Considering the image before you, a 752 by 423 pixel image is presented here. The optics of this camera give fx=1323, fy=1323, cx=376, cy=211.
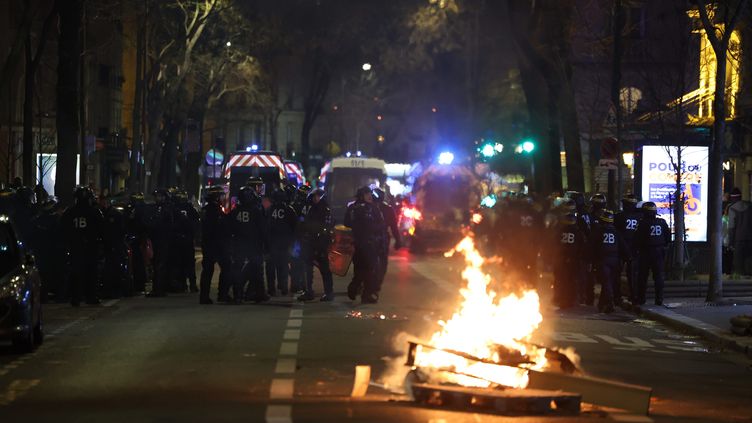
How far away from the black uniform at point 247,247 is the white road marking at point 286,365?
706 cm

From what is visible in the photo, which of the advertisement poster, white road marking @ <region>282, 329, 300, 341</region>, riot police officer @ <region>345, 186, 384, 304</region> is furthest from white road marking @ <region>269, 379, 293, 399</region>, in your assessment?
the advertisement poster

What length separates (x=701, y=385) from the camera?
41.9ft

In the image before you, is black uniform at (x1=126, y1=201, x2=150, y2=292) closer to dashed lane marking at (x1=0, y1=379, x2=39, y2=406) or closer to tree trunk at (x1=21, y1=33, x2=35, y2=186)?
dashed lane marking at (x1=0, y1=379, x2=39, y2=406)

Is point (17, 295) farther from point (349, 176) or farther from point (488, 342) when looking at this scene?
point (349, 176)

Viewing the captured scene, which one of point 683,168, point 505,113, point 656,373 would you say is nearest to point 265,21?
point 505,113

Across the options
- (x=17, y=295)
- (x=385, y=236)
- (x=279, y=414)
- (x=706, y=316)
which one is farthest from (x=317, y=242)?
(x=279, y=414)

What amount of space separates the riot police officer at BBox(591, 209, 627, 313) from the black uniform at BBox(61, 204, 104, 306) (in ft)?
25.1

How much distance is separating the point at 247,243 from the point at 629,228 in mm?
6020

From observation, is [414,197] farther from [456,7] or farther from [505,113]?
[505,113]

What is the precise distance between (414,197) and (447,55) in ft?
77.6

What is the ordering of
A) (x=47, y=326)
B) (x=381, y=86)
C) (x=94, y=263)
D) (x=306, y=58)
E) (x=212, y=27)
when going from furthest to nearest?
(x=381, y=86) → (x=306, y=58) → (x=212, y=27) → (x=94, y=263) → (x=47, y=326)

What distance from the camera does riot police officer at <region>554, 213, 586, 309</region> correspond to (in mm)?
20728

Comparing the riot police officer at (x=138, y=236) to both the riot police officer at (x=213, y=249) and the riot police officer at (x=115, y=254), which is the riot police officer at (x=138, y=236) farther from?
the riot police officer at (x=213, y=249)

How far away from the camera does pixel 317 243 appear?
69.6 ft
